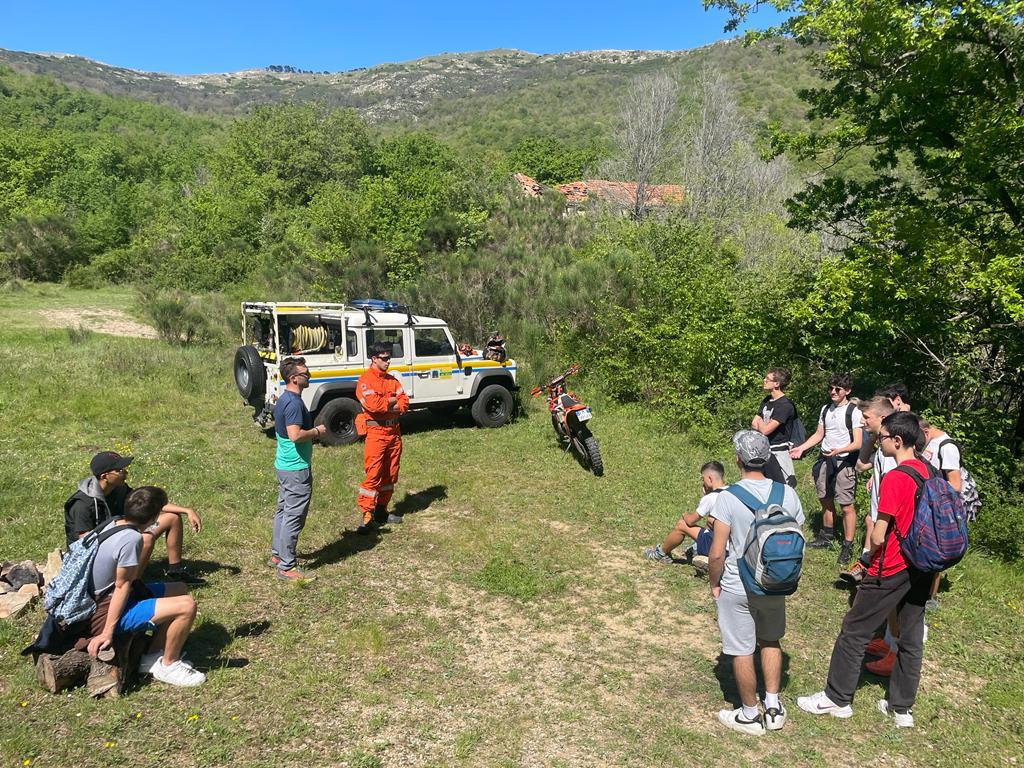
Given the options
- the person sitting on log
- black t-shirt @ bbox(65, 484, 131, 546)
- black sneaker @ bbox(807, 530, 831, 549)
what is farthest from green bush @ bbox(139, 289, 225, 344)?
black sneaker @ bbox(807, 530, 831, 549)

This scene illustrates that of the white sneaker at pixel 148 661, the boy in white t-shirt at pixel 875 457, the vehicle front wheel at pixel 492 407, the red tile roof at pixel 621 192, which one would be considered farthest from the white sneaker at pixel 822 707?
the red tile roof at pixel 621 192

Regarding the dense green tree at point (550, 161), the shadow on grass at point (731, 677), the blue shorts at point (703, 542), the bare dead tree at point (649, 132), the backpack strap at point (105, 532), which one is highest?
the dense green tree at point (550, 161)

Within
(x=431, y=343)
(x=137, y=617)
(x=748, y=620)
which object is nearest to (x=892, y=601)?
(x=748, y=620)

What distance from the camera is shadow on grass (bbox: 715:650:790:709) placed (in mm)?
3949

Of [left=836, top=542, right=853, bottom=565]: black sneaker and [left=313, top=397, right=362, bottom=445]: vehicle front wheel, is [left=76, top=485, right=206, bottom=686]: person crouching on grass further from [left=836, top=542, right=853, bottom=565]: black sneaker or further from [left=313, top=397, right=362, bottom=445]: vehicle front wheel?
[left=836, top=542, right=853, bottom=565]: black sneaker

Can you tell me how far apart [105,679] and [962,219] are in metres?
9.95

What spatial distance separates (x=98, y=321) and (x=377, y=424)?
56.6ft

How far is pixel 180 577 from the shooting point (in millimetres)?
5070

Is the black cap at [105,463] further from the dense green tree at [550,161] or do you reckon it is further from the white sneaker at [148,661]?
the dense green tree at [550,161]

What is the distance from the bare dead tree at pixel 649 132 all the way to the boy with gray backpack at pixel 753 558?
26446mm

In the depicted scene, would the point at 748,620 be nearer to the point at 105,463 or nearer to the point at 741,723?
the point at 741,723

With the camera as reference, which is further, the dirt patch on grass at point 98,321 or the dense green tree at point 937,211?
the dirt patch on grass at point 98,321

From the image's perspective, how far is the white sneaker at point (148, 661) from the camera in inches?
149

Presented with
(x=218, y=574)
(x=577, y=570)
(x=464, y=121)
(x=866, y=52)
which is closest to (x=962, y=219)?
(x=866, y=52)
